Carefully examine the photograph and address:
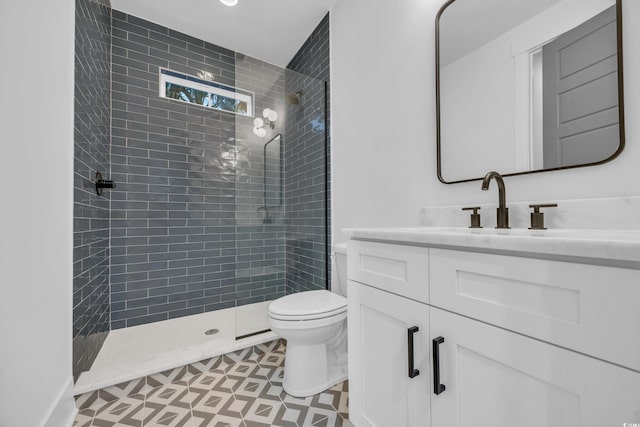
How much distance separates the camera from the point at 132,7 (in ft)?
7.64

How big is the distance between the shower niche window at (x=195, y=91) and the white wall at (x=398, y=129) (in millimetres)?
1125

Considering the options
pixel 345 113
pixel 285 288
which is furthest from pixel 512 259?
pixel 285 288

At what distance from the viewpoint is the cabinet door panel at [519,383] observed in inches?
19.2

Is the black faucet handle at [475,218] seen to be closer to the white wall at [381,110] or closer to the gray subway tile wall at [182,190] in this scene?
the white wall at [381,110]

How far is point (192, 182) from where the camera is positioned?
8.68 feet

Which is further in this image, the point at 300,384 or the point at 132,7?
the point at 132,7

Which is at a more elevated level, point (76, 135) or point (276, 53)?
point (276, 53)

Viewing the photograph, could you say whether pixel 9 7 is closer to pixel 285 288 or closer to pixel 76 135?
pixel 76 135

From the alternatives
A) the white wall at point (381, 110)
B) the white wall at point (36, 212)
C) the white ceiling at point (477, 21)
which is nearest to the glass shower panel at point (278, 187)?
the white wall at point (381, 110)

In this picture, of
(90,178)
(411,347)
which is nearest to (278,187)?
(90,178)

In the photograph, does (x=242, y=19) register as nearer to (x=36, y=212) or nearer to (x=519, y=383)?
(x=36, y=212)

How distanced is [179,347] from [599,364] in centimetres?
217

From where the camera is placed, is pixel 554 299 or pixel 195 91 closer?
pixel 554 299

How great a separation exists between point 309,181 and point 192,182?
1180 millimetres
